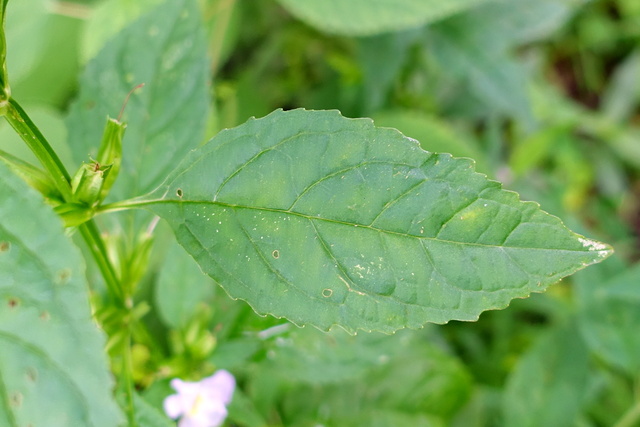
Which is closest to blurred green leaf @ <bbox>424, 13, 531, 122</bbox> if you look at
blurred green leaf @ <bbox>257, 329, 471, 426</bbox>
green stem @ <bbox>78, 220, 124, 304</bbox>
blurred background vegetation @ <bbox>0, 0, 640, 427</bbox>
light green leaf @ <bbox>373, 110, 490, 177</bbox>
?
blurred background vegetation @ <bbox>0, 0, 640, 427</bbox>

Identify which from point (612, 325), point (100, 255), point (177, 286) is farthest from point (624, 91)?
point (100, 255)

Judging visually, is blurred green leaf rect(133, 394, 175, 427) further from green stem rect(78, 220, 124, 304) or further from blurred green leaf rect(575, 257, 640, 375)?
blurred green leaf rect(575, 257, 640, 375)

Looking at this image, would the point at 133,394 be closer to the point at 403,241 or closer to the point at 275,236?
the point at 275,236

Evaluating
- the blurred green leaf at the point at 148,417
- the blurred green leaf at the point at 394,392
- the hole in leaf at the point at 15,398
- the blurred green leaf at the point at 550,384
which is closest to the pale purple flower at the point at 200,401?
the blurred green leaf at the point at 148,417

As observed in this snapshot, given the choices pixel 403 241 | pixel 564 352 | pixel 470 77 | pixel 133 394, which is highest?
pixel 403 241

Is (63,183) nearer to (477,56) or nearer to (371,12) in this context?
(371,12)

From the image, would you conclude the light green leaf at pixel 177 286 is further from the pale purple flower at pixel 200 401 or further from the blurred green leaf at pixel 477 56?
the blurred green leaf at pixel 477 56

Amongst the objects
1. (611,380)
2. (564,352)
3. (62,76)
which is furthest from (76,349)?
(62,76)
